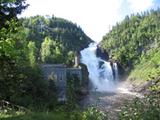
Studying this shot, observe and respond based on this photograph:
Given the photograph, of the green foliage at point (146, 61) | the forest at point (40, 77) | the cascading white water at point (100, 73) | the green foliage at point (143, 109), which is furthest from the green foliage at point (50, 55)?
the green foliage at point (143, 109)

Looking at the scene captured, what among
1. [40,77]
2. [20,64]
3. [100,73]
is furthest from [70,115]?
[100,73]

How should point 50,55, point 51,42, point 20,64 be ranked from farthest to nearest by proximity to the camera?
point 51,42, point 50,55, point 20,64

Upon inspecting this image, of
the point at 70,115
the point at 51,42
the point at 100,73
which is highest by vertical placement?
the point at 51,42

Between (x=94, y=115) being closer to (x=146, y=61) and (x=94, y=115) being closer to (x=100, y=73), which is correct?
(x=100, y=73)

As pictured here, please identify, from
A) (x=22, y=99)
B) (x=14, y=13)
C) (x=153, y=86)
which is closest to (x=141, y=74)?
(x=22, y=99)

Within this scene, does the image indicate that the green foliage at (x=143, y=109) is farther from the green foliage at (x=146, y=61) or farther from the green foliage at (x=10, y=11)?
the green foliage at (x=146, y=61)

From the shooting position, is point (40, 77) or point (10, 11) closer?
point (10, 11)

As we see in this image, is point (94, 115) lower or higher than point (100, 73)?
lower

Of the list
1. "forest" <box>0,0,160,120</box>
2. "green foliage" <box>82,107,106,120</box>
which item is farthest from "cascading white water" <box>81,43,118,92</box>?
"green foliage" <box>82,107,106,120</box>

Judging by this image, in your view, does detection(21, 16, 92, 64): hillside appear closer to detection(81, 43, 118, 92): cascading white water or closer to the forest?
the forest

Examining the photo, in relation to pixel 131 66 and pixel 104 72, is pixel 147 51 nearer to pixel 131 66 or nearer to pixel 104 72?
pixel 131 66

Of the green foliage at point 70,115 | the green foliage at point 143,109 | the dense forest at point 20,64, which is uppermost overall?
the dense forest at point 20,64

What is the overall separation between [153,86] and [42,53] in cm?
12106

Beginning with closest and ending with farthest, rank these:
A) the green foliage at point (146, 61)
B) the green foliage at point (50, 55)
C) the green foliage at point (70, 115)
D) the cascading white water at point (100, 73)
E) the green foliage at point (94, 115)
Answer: the green foliage at point (94, 115)
the green foliage at point (70, 115)
the green foliage at point (50, 55)
the cascading white water at point (100, 73)
the green foliage at point (146, 61)
